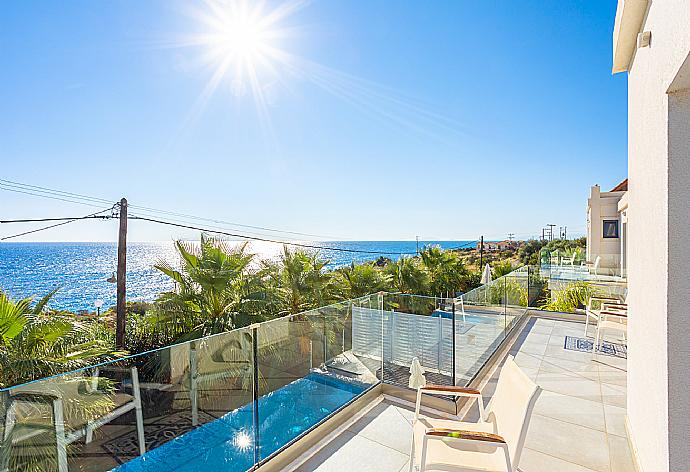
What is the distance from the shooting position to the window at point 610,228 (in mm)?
15009

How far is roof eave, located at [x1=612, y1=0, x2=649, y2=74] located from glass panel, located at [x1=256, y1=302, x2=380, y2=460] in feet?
10.4

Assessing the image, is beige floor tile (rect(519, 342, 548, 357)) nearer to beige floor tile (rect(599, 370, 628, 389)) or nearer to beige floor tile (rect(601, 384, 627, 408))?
beige floor tile (rect(599, 370, 628, 389))

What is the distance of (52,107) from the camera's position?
15.1 meters

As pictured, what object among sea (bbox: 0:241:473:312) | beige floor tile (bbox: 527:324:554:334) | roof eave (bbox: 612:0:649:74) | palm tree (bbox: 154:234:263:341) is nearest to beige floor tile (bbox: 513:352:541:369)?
beige floor tile (bbox: 527:324:554:334)

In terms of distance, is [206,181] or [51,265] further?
[51,265]

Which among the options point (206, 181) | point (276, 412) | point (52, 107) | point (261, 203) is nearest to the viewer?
point (276, 412)

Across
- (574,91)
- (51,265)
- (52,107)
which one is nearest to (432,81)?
(574,91)

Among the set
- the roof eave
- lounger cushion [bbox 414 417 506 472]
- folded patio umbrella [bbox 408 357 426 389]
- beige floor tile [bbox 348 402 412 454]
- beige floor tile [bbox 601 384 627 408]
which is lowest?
beige floor tile [bbox 348 402 412 454]

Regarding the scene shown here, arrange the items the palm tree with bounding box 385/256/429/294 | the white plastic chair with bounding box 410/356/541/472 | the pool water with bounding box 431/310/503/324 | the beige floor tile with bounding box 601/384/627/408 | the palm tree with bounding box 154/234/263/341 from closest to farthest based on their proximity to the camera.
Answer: the white plastic chair with bounding box 410/356/541/472 < the beige floor tile with bounding box 601/384/627/408 < the pool water with bounding box 431/310/503/324 < the palm tree with bounding box 154/234/263/341 < the palm tree with bounding box 385/256/429/294

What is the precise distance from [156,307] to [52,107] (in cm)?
1443

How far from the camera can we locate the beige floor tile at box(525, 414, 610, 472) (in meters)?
2.44

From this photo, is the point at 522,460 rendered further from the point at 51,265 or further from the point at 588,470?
the point at 51,265

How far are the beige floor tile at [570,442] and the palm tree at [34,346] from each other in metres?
4.79

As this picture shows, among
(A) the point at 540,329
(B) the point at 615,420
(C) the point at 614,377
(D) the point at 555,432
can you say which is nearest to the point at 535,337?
(A) the point at 540,329
